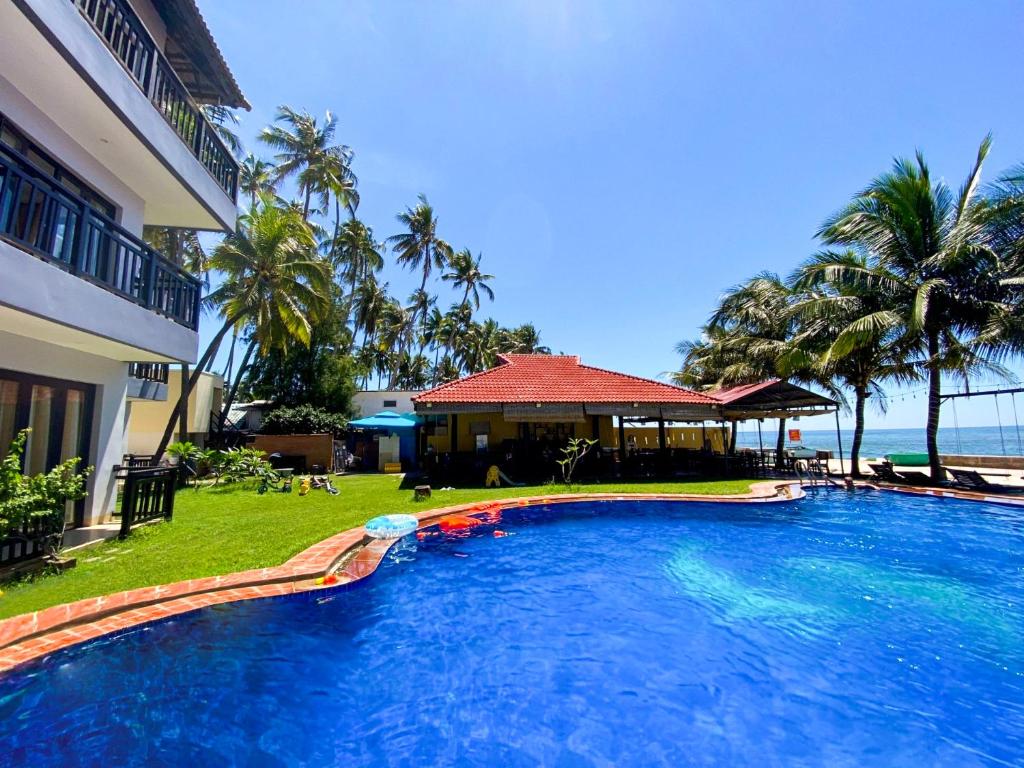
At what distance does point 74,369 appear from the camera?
697cm

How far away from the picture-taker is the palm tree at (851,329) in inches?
641

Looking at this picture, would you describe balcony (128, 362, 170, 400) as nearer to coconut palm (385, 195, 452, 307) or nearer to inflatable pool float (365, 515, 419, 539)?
inflatable pool float (365, 515, 419, 539)

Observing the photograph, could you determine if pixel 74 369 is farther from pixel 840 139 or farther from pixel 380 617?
pixel 840 139

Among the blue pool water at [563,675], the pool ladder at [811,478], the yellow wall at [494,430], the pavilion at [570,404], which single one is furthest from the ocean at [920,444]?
the blue pool water at [563,675]

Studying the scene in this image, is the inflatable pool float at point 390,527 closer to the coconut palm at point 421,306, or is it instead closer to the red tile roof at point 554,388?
the red tile roof at point 554,388

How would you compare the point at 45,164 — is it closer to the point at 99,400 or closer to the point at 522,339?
the point at 99,400

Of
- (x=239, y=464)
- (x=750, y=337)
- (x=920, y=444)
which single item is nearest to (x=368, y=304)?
(x=239, y=464)

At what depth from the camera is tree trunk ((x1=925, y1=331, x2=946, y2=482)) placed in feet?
52.0

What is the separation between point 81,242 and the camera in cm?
568

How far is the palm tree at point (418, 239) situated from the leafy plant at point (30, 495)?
105 ft

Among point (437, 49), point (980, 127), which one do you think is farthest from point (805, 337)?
point (437, 49)

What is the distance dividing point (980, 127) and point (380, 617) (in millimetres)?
22976

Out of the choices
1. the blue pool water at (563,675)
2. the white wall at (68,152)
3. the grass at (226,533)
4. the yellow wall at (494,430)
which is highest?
the white wall at (68,152)

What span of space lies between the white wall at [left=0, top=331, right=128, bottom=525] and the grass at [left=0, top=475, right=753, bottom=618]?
35.5 inches
